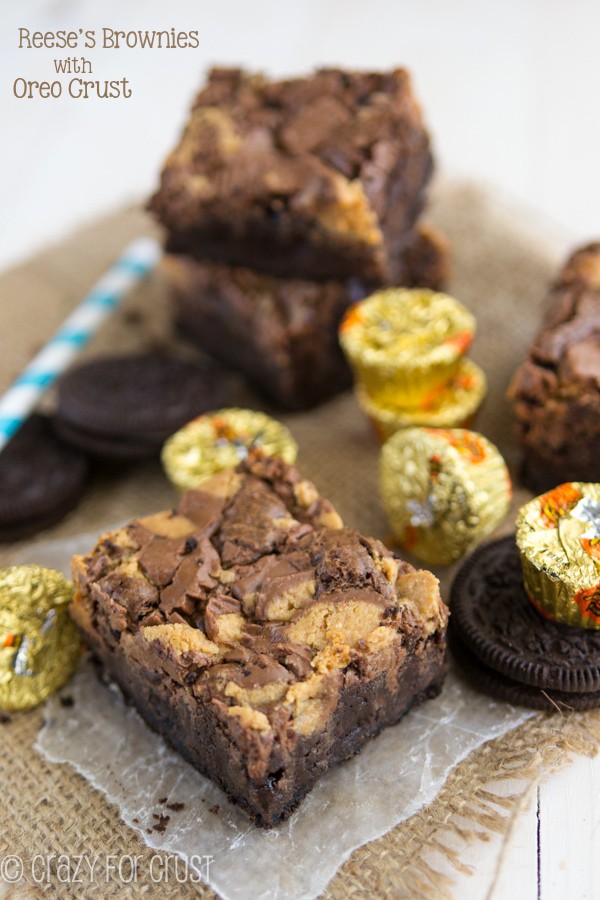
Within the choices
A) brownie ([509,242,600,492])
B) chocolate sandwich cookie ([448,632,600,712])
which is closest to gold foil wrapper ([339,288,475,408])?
brownie ([509,242,600,492])

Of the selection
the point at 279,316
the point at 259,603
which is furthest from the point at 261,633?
the point at 279,316

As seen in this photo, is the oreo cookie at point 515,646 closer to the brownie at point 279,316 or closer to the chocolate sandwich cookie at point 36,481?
the brownie at point 279,316

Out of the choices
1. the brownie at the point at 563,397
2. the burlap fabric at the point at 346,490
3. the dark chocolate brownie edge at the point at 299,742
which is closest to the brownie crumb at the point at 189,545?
the dark chocolate brownie edge at the point at 299,742

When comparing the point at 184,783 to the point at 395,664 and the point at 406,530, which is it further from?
the point at 406,530

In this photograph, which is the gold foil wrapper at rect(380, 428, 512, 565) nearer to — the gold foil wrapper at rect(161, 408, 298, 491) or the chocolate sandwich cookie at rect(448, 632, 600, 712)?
the chocolate sandwich cookie at rect(448, 632, 600, 712)

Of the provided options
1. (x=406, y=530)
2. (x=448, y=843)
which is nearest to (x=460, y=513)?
(x=406, y=530)

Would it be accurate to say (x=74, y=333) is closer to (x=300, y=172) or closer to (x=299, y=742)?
(x=300, y=172)
